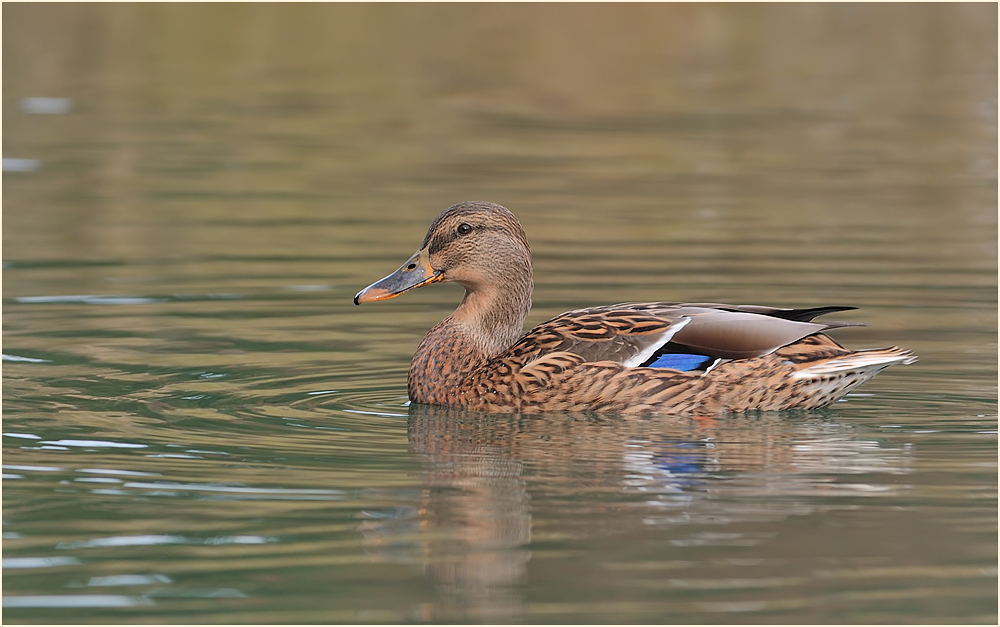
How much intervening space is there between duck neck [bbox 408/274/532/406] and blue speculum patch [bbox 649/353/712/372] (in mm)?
1006

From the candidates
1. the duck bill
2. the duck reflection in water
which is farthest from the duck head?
the duck reflection in water

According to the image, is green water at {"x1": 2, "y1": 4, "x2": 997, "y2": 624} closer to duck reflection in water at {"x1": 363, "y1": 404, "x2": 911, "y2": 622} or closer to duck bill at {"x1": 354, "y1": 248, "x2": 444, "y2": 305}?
duck reflection in water at {"x1": 363, "y1": 404, "x2": 911, "y2": 622}

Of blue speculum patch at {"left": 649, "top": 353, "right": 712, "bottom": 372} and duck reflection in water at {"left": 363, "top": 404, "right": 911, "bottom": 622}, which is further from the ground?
blue speculum patch at {"left": 649, "top": 353, "right": 712, "bottom": 372}

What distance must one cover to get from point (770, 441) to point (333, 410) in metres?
2.28

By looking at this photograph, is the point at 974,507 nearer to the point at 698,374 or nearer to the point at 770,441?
the point at 770,441

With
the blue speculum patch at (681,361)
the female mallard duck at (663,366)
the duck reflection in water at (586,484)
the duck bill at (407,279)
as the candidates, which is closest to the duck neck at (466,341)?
the female mallard duck at (663,366)

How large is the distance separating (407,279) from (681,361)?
5.36ft

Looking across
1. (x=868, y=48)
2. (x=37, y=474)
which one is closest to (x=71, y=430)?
(x=37, y=474)

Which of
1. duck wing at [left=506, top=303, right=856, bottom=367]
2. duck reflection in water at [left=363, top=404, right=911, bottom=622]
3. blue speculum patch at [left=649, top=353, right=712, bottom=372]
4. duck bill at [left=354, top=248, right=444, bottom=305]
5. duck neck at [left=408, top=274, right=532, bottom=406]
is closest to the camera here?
duck reflection in water at [left=363, top=404, right=911, bottom=622]

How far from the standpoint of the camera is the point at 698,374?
9.07 metres

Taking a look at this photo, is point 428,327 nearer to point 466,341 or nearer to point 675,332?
point 466,341

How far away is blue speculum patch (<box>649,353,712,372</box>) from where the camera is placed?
29.9 ft

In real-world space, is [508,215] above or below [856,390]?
above

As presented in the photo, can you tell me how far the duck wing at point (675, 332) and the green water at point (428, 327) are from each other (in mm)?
442
